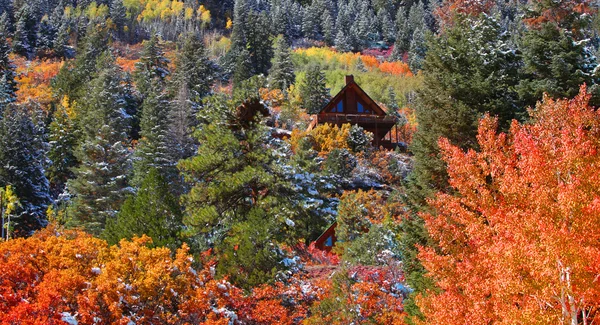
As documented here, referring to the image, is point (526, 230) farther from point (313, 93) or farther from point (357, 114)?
point (313, 93)

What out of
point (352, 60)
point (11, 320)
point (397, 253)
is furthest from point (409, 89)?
point (11, 320)

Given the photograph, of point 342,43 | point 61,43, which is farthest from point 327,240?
point 342,43

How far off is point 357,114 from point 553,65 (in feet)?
103

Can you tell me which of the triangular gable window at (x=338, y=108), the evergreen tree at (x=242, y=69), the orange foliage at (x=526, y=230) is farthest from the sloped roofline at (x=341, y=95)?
the orange foliage at (x=526, y=230)

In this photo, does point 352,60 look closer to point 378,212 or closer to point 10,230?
point 378,212

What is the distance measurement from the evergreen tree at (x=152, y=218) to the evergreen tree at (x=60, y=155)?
25556mm

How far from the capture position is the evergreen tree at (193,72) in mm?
55438

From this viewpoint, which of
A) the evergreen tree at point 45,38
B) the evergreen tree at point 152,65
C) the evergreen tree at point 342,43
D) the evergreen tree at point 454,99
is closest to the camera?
the evergreen tree at point 454,99

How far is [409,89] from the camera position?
75.9 meters

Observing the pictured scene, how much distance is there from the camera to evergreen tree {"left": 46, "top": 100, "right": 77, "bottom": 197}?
44.4 meters

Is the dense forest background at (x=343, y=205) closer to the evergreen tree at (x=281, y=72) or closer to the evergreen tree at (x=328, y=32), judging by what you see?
the evergreen tree at (x=281, y=72)

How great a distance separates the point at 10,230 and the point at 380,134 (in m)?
31.8

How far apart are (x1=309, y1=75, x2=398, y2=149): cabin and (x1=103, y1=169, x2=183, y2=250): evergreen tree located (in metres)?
31.8

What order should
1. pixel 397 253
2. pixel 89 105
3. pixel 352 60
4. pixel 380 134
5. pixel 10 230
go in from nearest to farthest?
pixel 397 253, pixel 10 230, pixel 89 105, pixel 380 134, pixel 352 60
